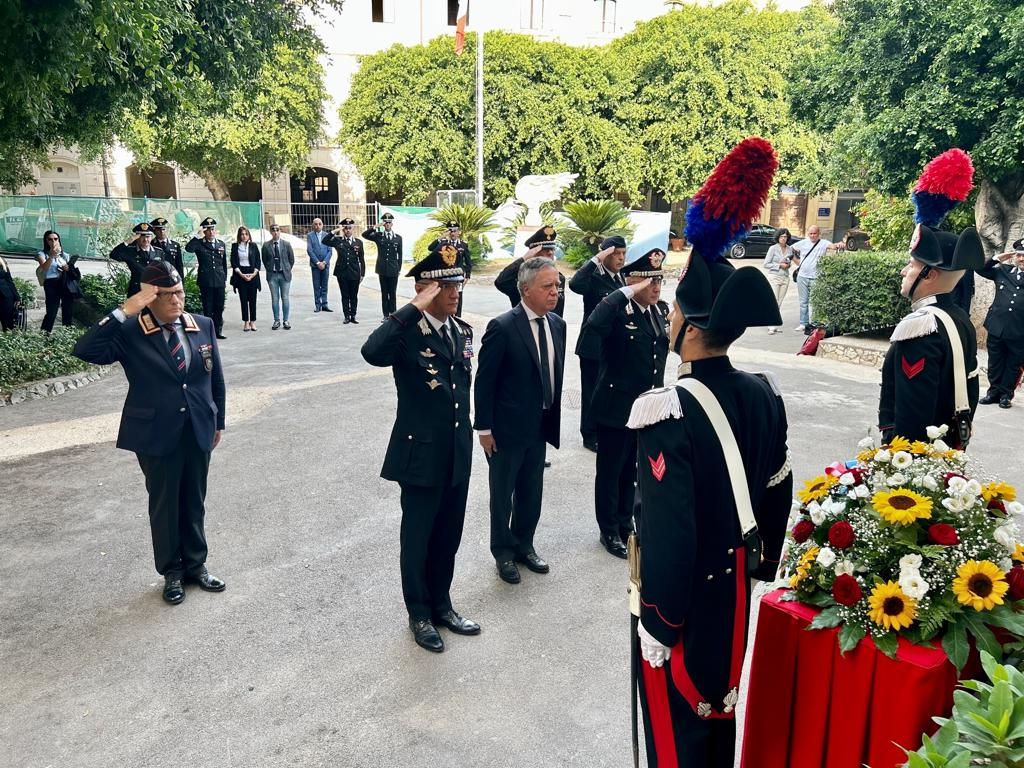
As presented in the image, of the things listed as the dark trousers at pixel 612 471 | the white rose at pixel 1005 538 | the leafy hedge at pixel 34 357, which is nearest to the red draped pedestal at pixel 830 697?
the white rose at pixel 1005 538

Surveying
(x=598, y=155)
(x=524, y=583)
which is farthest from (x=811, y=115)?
(x=598, y=155)

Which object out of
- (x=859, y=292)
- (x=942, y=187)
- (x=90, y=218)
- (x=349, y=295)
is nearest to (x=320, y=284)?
(x=349, y=295)

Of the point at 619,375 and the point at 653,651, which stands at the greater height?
the point at 619,375

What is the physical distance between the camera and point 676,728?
8.61 ft

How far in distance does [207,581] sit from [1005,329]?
8.80 metres

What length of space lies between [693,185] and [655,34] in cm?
611

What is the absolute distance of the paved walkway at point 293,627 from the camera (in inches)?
139

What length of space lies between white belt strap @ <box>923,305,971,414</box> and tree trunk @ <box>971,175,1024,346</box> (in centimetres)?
971

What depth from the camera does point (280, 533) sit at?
18.7 ft

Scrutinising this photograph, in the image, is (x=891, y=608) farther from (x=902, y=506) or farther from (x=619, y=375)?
(x=619, y=375)

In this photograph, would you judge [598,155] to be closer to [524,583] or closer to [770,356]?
[770,356]

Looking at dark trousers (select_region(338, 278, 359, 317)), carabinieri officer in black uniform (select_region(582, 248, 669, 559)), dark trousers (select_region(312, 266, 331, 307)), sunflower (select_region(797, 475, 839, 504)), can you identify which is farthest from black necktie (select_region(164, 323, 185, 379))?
dark trousers (select_region(312, 266, 331, 307))

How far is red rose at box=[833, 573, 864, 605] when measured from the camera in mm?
2561

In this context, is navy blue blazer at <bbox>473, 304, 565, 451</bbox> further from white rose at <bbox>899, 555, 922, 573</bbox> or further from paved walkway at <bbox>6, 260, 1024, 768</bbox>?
white rose at <bbox>899, 555, 922, 573</bbox>
